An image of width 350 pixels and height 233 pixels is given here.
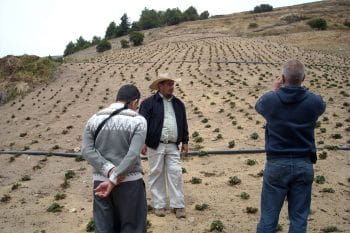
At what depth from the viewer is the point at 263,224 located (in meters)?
4.09

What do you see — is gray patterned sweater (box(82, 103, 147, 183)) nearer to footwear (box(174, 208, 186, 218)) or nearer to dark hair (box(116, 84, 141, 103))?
dark hair (box(116, 84, 141, 103))

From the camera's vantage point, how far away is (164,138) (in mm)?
5762

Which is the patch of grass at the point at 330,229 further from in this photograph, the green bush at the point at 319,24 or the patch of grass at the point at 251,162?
the green bush at the point at 319,24

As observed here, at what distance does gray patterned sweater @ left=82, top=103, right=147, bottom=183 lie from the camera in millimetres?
3977

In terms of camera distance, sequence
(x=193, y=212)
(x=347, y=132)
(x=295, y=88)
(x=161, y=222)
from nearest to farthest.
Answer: (x=295, y=88) → (x=161, y=222) → (x=193, y=212) → (x=347, y=132)

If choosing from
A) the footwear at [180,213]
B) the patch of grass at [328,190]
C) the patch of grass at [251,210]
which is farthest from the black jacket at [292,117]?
the patch of grass at [328,190]

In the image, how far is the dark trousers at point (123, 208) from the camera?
13.3 feet

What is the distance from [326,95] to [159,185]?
39.2 feet

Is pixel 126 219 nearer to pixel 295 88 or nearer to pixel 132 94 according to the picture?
pixel 132 94

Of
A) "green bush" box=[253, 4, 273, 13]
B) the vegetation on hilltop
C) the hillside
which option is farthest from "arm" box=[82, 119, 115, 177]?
"green bush" box=[253, 4, 273, 13]

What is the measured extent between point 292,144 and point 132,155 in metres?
1.34

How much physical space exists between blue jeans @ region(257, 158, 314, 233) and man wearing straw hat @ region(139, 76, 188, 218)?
6.19 feet

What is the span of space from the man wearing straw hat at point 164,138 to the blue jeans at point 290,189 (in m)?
1.89

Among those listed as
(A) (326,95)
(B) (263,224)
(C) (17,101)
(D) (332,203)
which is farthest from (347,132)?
(C) (17,101)
